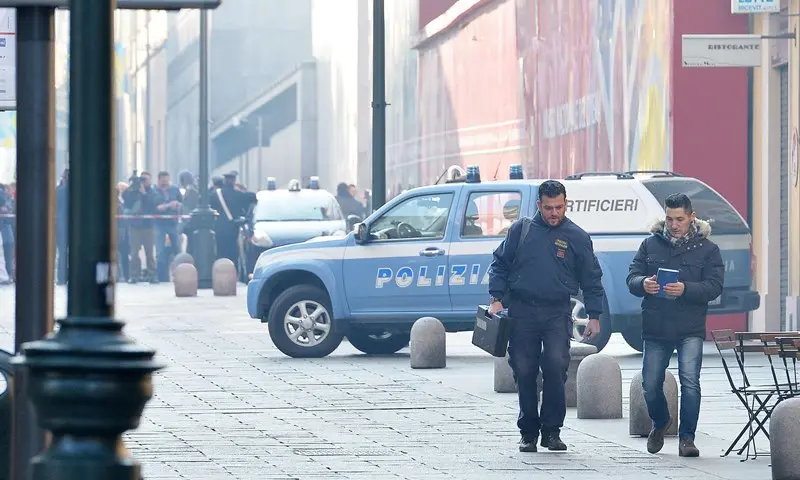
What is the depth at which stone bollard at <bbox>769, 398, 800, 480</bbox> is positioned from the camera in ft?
34.2

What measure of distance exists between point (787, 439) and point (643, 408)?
2.70 metres

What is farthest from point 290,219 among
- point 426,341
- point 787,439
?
point 787,439

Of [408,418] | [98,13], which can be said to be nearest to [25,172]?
[98,13]

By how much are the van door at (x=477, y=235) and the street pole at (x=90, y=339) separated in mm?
12539

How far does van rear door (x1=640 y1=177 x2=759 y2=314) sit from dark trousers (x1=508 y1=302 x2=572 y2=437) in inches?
268

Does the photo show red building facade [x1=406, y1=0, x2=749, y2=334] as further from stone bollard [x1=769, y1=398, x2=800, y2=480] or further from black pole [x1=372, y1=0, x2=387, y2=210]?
stone bollard [x1=769, y1=398, x2=800, y2=480]

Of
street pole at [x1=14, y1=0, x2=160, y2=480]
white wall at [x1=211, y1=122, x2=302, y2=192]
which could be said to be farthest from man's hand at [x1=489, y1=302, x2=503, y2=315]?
white wall at [x1=211, y1=122, x2=302, y2=192]

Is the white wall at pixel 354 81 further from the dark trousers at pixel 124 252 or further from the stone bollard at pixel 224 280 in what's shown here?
the stone bollard at pixel 224 280

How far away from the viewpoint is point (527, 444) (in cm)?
1237

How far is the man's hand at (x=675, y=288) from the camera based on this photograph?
11.9 metres

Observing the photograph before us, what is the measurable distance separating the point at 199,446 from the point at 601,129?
15.2m

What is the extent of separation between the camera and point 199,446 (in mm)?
12336

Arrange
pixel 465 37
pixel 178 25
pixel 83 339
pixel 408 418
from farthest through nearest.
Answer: pixel 178 25 < pixel 465 37 < pixel 408 418 < pixel 83 339

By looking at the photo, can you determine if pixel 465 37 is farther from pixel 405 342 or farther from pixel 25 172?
pixel 25 172
